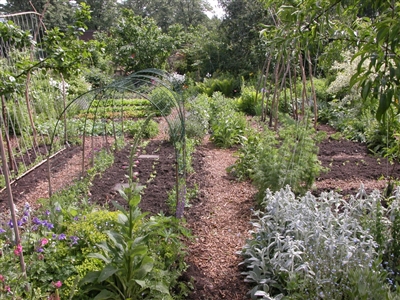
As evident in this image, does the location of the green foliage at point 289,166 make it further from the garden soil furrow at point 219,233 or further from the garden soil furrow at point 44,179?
the garden soil furrow at point 44,179

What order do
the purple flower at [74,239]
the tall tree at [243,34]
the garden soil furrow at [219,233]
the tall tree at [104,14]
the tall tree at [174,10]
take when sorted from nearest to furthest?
1. the purple flower at [74,239]
2. the garden soil furrow at [219,233]
3. the tall tree at [243,34]
4. the tall tree at [174,10]
5. the tall tree at [104,14]

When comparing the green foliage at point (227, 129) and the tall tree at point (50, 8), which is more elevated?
the tall tree at point (50, 8)

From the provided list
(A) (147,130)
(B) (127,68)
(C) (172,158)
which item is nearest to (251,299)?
(C) (172,158)

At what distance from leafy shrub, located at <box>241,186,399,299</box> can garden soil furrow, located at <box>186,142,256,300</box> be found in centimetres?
21

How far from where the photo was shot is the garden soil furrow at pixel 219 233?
2885 mm

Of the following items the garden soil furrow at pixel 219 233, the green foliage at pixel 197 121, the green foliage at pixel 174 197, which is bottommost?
the garden soil furrow at pixel 219 233

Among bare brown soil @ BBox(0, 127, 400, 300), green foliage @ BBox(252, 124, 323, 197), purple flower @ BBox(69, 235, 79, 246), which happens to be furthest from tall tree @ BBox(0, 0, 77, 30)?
purple flower @ BBox(69, 235, 79, 246)

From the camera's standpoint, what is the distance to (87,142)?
7344 millimetres

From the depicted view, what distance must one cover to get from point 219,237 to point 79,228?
1.45m

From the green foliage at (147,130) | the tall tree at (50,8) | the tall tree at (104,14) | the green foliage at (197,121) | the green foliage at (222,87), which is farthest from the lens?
the tall tree at (104,14)

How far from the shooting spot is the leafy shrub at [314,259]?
227 cm

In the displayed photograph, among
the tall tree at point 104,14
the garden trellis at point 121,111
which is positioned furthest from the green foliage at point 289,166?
the tall tree at point 104,14

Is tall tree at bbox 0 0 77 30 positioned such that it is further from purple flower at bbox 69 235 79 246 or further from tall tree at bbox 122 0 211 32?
purple flower at bbox 69 235 79 246

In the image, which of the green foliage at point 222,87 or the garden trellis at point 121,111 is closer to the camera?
the garden trellis at point 121,111
